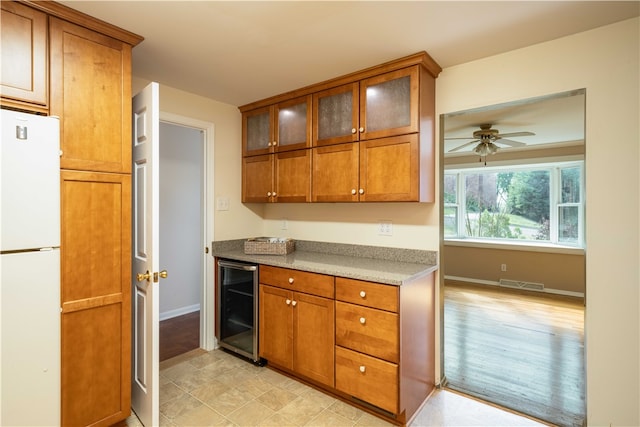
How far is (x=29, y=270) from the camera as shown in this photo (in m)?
1.44

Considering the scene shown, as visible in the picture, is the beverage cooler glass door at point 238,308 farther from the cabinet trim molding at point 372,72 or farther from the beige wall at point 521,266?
the beige wall at point 521,266

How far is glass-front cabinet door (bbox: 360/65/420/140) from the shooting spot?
2180 mm

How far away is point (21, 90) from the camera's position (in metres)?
1.55

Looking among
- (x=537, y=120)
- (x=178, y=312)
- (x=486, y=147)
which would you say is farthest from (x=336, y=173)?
(x=178, y=312)

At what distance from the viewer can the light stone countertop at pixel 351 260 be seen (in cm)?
210

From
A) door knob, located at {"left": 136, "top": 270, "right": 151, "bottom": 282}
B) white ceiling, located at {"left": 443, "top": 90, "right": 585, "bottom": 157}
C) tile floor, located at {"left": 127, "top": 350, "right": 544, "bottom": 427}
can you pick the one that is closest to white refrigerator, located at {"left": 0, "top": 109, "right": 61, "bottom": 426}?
door knob, located at {"left": 136, "top": 270, "right": 151, "bottom": 282}

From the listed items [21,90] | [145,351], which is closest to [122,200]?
[21,90]

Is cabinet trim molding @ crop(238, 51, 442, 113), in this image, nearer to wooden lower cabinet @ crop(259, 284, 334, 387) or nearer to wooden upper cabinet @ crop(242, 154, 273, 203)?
wooden upper cabinet @ crop(242, 154, 273, 203)

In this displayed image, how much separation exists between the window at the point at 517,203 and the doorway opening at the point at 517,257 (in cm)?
2

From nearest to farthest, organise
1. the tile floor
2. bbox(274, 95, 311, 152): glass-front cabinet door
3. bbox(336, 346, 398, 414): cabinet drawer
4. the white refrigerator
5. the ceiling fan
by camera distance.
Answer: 1. the white refrigerator
2. bbox(336, 346, 398, 414): cabinet drawer
3. the tile floor
4. bbox(274, 95, 311, 152): glass-front cabinet door
5. the ceiling fan

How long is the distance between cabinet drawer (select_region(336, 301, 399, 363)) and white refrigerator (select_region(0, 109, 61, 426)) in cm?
151

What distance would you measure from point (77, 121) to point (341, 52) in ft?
5.25

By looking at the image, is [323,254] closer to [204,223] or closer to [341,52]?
[204,223]

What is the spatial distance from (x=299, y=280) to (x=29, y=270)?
1505mm
